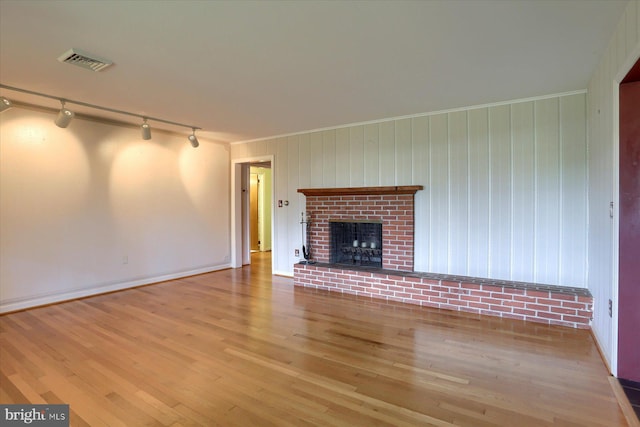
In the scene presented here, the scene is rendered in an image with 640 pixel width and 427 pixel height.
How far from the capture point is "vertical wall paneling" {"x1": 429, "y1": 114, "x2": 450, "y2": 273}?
4156 mm

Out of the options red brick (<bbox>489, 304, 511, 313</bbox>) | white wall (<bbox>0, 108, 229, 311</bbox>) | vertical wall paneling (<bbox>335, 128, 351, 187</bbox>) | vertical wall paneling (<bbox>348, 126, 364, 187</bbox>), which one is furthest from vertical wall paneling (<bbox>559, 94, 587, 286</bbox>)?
white wall (<bbox>0, 108, 229, 311</bbox>)

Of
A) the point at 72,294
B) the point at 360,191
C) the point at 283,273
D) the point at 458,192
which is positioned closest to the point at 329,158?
the point at 360,191

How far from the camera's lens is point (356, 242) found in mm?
4977

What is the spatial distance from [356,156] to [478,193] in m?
1.72

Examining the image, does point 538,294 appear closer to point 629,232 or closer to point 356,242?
point 629,232

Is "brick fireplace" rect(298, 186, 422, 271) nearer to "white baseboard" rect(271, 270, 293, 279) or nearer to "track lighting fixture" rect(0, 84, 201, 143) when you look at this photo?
"white baseboard" rect(271, 270, 293, 279)

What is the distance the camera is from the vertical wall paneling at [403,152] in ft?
14.5

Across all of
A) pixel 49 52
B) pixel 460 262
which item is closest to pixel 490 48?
pixel 460 262

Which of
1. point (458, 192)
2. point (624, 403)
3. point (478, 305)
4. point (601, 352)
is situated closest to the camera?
point (624, 403)

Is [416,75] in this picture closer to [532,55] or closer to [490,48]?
[490,48]

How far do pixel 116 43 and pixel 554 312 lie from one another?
444 centimetres

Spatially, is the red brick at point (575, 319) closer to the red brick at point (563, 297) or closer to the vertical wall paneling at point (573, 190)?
the red brick at point (563, 297)

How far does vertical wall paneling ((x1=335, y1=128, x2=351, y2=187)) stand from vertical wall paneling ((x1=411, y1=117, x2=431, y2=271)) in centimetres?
97

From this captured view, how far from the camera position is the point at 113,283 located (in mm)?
4730
